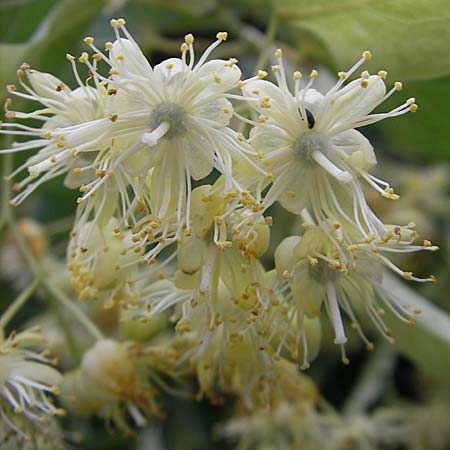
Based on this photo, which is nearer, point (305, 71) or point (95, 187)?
point (95, 187)

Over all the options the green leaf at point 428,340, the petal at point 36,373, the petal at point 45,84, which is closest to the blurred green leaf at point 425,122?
the green leaf at point 428,340

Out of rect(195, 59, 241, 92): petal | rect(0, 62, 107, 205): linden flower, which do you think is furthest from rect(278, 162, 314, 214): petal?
rect(0, 62, 107, 205): linden flower

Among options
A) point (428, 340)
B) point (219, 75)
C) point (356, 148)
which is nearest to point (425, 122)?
point (428, 340)

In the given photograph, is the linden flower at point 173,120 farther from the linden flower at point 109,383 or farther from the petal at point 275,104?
the linden flower at point 109,383

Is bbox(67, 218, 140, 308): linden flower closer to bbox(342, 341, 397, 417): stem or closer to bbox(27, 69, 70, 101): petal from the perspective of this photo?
bbox(27, 69, 70, 101): petal

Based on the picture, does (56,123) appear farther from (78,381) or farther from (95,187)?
(78,381)

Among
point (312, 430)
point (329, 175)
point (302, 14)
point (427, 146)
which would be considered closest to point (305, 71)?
point (427, 146)
